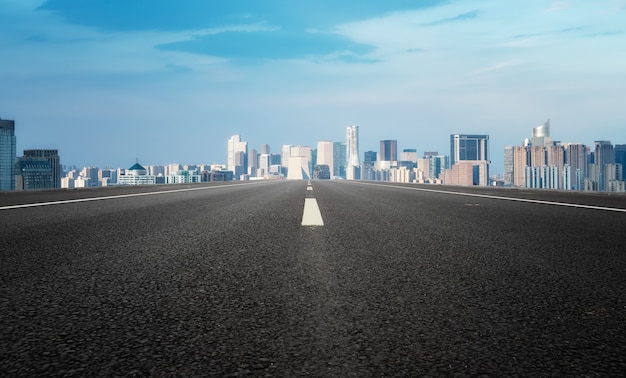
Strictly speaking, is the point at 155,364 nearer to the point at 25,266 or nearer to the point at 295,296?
the point at 295,296

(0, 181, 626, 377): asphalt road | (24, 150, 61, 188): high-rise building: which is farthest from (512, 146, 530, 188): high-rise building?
(0, 181, 626, 377): asphalt road

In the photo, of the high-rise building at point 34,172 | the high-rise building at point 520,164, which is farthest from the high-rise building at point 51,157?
the high-rise building at point 520,164

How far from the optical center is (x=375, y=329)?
1.97 metres

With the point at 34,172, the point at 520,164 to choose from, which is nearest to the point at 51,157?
the point at 34,172

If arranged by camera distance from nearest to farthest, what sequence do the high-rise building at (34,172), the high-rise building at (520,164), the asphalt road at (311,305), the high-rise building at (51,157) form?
the asphalt road at (311,305) → the high-rise building at (34,172) → the high-rise building at (51,157) → the high-rise building at (520,164)

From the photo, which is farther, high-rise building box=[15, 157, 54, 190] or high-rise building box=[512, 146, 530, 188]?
high-rise building box=[512, 146, 530, 188]

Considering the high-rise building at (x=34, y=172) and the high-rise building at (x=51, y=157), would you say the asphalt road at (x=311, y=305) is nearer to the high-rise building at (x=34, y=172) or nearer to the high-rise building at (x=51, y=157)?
the high-rise building at (x=34, y=172)

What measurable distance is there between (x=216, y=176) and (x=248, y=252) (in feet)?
533

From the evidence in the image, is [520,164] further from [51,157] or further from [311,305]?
[311,305]

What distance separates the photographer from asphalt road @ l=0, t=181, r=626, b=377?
1625 mm

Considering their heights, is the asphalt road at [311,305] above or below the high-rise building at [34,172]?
below

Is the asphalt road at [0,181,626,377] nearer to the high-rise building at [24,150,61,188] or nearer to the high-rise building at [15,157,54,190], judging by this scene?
the high-rise building at [15,157,54,190]

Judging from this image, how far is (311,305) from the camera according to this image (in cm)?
233

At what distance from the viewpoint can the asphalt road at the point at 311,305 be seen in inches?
64.0
